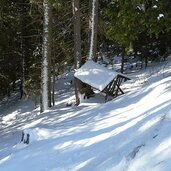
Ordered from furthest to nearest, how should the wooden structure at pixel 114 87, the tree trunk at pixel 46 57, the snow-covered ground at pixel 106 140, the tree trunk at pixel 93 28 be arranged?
the tree trunk at pixel 93 28 < the tree trunk at pixel 46 57 < the wooden structure at pixel 114 87 < the snow-covered ground at pixel 106 140

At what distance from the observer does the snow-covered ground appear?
6.34 metres

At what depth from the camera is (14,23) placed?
22.5 metres

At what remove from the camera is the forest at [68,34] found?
12.3 m

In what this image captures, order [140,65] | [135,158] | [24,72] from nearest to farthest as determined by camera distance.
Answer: [135,158] < [24,72] < [140,65]

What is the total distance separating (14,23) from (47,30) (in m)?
5.83

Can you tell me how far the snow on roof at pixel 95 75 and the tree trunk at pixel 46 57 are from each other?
152 centimetres

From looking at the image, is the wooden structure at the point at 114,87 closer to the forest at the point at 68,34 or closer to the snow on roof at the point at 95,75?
the snow on roof at the point at 95,75

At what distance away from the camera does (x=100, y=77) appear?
53.3ft

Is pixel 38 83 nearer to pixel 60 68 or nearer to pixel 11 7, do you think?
pixel 60 68

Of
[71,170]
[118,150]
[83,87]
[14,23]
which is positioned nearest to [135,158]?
[118,150]

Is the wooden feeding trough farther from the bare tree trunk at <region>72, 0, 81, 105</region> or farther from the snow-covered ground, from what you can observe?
the snow-covered ground

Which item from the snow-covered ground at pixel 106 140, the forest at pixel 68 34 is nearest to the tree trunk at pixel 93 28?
the forest at pixel 68 34

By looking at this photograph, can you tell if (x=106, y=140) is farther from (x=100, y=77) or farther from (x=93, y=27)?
(x=93, y=27)

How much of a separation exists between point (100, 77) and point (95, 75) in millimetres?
267
